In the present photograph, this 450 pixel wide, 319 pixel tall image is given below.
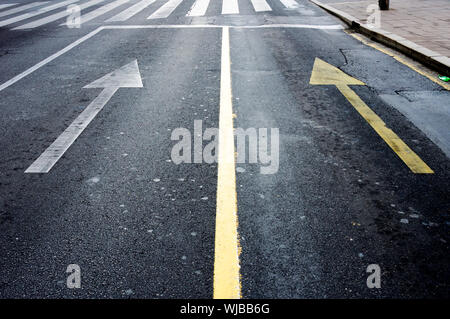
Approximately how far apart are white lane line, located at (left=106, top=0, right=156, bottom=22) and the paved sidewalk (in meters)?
6.90

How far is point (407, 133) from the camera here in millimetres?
4367

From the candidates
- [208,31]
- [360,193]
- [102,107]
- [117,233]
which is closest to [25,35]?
[208,31]

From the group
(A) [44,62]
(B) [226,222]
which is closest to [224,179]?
(B) [226,222]

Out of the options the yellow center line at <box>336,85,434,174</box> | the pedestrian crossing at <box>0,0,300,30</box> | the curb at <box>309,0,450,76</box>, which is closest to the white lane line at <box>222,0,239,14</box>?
the pedestrian crossing at <box>0,0,300,30</box>

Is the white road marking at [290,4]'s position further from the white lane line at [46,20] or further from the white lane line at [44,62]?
the white lane line at [46,20]

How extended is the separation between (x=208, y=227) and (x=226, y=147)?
1.39 meters

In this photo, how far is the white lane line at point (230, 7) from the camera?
44.2 ft

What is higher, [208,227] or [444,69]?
[444,69]

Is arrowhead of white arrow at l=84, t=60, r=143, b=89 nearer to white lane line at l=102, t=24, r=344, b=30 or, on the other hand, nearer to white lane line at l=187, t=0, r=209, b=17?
white lane line at l=102, t=24, r=344, b=30

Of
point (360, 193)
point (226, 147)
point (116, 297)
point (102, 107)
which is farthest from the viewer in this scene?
point (102, 107)

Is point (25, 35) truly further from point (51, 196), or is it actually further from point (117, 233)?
point (117, 233)

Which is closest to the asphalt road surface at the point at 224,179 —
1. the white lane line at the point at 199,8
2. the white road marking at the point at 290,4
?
the white lane line at the point at 199,8

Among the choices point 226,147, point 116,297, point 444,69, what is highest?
point 444,69

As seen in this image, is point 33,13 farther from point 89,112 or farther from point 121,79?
point 89,112
